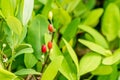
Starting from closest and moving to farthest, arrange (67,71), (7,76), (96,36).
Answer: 1. (7,76)
2. (67,71)
3. (96,36)

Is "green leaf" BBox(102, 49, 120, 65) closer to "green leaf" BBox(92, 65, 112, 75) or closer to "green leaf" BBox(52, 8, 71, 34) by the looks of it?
"green leaf" BBox(92, 65, 112, 75)

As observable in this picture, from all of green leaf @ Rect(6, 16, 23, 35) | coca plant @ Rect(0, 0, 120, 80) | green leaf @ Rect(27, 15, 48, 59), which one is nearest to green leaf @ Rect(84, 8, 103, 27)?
coca plant @ Rect(0, 0, 120, 80)

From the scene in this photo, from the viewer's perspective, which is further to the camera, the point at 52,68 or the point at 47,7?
the point at 47,7

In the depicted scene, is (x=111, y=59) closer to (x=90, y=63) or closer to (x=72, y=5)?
(x=90, y=63)

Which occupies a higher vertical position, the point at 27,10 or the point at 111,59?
the point at 27,10

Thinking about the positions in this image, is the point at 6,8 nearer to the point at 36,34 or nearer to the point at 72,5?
the point at 36,34

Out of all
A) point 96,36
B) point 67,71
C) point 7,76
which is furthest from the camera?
point 96,36

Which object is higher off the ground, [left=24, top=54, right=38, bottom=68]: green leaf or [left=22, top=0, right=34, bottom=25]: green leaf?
[left=22, top=0, right=34, bottom=25]: green leaf

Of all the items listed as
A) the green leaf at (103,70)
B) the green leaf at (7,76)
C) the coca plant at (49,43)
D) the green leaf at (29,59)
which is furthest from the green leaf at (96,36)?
the green leaf at (7,76)

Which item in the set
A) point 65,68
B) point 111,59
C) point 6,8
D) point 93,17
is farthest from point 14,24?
point 93,17
